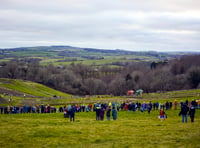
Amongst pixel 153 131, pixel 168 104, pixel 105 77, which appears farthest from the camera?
pixel 105 77

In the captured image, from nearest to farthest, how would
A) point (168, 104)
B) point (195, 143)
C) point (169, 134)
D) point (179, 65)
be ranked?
point (195, 143) < point (169, 134) < point (168, 104) < point (179, 65)

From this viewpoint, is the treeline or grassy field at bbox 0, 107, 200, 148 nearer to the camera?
grassy field at bbox 0, 107, 200, 148

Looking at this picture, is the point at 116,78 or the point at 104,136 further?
the point at 116,78

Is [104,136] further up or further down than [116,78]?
further up

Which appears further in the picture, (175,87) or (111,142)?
(175,87)

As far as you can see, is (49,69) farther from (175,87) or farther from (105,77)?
(175,87)

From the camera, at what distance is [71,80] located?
442ft

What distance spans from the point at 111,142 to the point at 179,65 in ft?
394

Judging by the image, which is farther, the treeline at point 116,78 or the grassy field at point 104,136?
the treeline at point 116,78

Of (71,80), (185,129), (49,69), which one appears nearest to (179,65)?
(71,80)

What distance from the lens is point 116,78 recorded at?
132500 millimetres

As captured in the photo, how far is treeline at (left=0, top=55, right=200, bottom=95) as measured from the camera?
112 meters

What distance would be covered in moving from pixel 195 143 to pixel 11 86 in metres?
89.5

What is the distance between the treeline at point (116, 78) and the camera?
111625 mm
